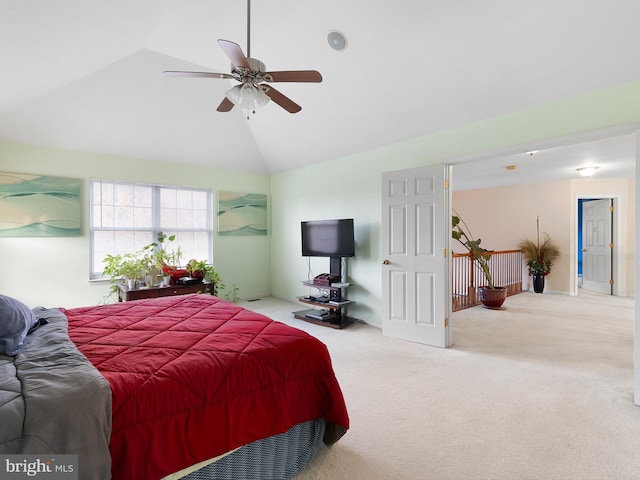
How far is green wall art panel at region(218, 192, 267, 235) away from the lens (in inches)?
231

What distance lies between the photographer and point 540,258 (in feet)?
23.5

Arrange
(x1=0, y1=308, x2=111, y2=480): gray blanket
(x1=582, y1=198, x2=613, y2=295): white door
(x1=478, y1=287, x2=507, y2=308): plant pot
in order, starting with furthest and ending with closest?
(x1=582, y1=198, x2=613, y2=295): white door
(x1=478, y1=287, x2=507, y2=308): plant pot
(x1=0, y1=308, x2=111, y2=480): gray blanket

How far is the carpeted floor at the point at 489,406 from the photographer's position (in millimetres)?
1883

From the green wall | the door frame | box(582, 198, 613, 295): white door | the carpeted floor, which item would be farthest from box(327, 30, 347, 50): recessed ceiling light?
box(582, 198, 613, 295): white door

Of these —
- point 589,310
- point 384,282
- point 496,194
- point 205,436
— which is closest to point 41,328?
point 205,436

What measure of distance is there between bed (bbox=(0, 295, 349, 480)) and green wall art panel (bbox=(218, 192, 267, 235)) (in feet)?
12.1

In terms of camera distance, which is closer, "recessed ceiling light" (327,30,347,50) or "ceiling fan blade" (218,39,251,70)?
"ceiling fan blade" (218,39,251,70)

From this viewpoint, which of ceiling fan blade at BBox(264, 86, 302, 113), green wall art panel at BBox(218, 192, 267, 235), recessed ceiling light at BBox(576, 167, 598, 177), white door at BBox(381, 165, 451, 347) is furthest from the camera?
green wall art panel at BBox(218, 192, 267, 235)

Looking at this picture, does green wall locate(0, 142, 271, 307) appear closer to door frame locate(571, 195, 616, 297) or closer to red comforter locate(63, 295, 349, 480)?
red comforter locate(63, 295, 349, 480)

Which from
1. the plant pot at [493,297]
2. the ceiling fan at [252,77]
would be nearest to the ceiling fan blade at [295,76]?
the ceiling fan at [252,77]

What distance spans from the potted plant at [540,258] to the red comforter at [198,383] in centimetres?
684

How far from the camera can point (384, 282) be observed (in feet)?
13.8

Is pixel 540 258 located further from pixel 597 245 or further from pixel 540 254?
pixel 597 245

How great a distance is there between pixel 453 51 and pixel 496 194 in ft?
19.9
